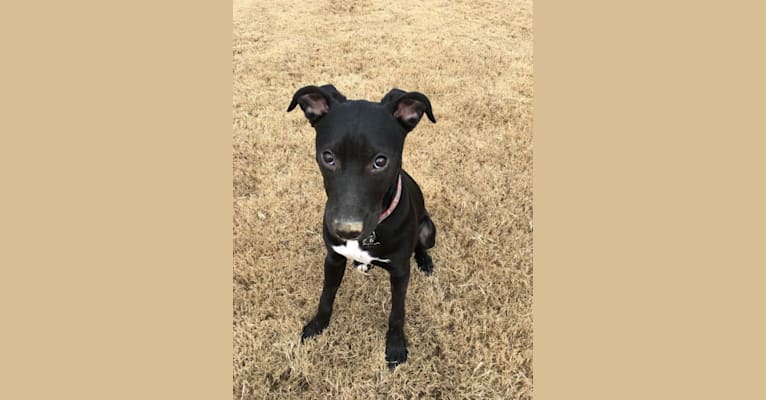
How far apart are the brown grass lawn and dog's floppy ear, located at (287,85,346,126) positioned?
76.4 inches

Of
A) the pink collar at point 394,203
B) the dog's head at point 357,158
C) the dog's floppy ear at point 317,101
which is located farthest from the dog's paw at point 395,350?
the dog's floppy ear at point 317,101

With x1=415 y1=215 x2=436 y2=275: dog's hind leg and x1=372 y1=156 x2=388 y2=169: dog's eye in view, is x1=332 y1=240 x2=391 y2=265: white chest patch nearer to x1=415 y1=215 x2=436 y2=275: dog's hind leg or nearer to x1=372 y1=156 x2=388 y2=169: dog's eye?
x1=372 y1=156 x2=388 y2=169: dog's eye

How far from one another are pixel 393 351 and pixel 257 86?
Answer: 6.22 meters

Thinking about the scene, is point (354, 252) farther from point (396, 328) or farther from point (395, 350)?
point (395, 350)

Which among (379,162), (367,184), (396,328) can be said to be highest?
(379,162)

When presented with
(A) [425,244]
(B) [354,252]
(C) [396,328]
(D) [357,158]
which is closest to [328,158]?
(D) [357,158]

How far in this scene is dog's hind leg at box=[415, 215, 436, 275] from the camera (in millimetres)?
4418

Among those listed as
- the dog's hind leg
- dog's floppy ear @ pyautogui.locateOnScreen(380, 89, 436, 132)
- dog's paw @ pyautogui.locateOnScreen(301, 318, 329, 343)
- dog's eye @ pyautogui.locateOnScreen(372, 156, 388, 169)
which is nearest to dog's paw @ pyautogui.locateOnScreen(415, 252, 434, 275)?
the dog's hind leg

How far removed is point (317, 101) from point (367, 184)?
0.81 metres

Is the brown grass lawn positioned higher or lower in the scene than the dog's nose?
lower

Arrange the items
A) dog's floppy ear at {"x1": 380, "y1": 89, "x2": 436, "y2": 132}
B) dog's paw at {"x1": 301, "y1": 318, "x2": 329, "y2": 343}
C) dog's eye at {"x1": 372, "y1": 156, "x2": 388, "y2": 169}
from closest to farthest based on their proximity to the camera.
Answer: dog's eye at {"x1": 372, "y1": 156, "x2": 388, "y2": 169}, dog's floppy ear at {"x1": 380, "y1": 89, "x2": 436, "y2": 132}, dog's paw at {"x1": 301, "y1": 318, "x2": 329, "y2": 343}

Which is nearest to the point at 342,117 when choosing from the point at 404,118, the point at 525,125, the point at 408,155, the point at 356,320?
the point at 404,118

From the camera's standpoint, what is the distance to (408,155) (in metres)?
6.37

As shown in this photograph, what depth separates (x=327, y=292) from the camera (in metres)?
3.85
